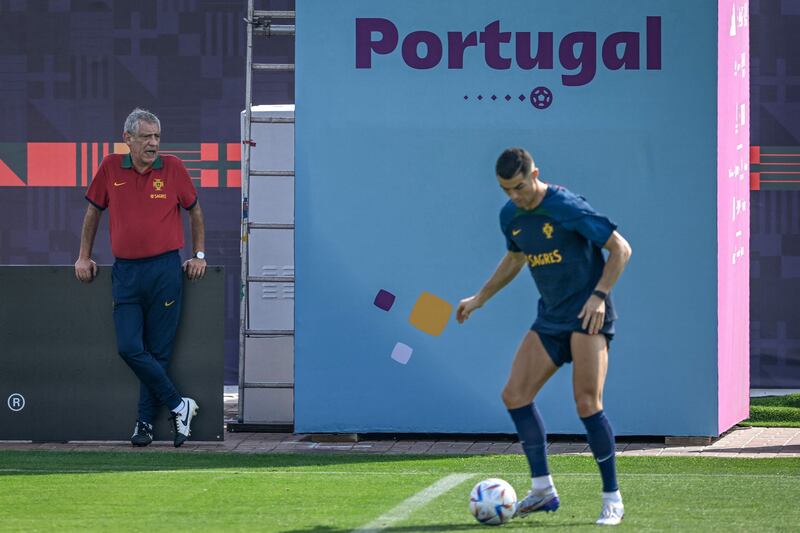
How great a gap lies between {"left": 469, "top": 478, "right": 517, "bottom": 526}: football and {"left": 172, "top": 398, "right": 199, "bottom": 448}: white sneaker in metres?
3.32

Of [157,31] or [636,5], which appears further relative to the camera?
[157,31]

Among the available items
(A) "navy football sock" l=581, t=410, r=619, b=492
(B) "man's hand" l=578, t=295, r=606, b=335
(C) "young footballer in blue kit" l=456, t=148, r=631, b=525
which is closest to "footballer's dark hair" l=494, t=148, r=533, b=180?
(C) "young footballer in blue kit" l=456, t=148, r=631, b=525

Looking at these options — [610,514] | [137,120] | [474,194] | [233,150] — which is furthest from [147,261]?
[233,150]

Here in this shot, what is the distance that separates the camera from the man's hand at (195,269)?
31.1 feet

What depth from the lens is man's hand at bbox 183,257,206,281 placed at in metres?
9.47

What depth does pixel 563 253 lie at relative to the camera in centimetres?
652

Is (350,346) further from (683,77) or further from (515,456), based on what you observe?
(683,77)

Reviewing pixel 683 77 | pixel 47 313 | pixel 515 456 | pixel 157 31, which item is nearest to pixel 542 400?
pixel 515 456

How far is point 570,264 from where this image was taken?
6.52 m

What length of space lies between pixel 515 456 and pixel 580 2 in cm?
286

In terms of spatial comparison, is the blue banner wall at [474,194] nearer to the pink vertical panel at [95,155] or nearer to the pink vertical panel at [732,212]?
the pink vertical panel at [732,212]

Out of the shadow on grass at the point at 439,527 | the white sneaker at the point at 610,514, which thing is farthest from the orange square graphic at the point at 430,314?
the white sneaker at the point at 610,514

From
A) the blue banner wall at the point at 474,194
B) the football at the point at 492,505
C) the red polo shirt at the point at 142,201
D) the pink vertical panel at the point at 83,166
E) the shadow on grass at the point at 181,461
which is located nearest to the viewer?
the football at the point at 492,505

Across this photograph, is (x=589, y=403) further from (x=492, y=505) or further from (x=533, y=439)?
(x=492, y=505)
